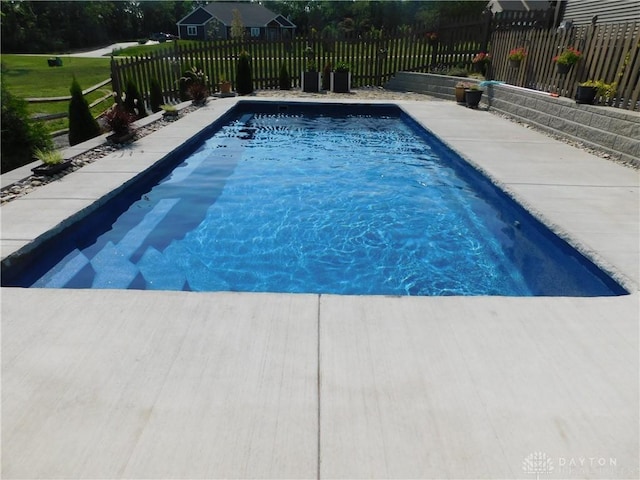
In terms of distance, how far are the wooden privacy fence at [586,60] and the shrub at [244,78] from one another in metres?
8.03

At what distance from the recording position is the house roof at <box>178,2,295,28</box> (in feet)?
181

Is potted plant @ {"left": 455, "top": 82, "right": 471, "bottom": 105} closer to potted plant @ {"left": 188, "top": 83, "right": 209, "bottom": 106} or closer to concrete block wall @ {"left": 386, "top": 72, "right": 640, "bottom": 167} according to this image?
concrete block wall @ {"left": 386, "top": 72, "right": 640, "bottom": 167}

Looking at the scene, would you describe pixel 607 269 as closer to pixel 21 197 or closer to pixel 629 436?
pixel 629 436

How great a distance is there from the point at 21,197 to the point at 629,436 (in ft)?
18.7

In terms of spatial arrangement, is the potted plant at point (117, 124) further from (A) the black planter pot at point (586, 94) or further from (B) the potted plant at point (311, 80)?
(B) the potted plant at point (311, 80)

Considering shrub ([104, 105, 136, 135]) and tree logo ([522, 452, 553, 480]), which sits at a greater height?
shrub ([104, 105, 136, 135])

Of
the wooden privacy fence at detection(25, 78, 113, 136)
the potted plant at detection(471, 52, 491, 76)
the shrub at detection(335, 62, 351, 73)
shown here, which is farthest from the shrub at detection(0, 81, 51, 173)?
the potted plant at detection(471, 52, 491, 76)

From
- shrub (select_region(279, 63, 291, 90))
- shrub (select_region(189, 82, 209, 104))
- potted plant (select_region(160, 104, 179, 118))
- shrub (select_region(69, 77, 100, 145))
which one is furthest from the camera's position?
shrub (select_region(279, 63, 291, 90))

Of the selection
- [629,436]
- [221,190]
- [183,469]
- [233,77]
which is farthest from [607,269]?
[233,77]

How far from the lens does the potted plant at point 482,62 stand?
1247 centimetres

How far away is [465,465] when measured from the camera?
5.63 feet

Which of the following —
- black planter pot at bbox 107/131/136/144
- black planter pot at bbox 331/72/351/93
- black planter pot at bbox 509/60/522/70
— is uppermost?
black planter pot at bbox 509/60/522/70

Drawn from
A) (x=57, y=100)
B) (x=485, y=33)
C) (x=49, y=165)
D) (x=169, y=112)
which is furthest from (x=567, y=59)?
(x=57, y=100)

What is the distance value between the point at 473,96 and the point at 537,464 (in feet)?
36.2
